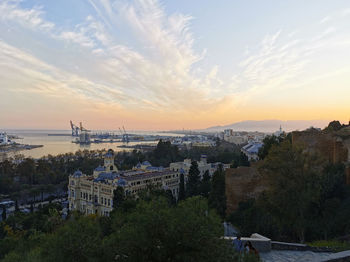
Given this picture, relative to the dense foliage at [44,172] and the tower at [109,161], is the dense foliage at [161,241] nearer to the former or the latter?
the dense foliage at [44,172]

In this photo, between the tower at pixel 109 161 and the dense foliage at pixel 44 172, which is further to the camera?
the dense foliage at pixel 44 172

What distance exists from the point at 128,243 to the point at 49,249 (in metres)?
1.34

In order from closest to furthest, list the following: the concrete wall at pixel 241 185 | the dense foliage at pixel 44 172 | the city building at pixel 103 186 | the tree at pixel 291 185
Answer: the tree at pixel 291 185 < the concrete wall at pixel 241 185 < the city building at pixel 103 186 < the dense foliage at pixel 44 172

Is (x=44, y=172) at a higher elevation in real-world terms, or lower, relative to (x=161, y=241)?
lower

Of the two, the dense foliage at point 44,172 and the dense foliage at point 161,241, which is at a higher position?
the dense foliage at point 161,241

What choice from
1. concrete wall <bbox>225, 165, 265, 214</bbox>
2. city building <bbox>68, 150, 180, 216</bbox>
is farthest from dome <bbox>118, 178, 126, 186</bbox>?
concrete wall <bbox>225, 165, 265, 214</bbox>

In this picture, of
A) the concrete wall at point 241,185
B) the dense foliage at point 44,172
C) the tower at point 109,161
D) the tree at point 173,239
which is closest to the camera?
the tree at point 173,239

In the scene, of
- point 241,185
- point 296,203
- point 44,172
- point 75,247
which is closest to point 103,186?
point 241,185

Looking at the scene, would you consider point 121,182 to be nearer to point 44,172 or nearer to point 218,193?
point 218,193

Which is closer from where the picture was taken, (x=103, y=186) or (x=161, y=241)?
(x=161, y=241)

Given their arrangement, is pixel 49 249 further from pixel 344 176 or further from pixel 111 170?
pixel 111 170

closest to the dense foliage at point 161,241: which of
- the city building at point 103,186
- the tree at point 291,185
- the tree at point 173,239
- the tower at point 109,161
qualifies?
the tree at point 173,239

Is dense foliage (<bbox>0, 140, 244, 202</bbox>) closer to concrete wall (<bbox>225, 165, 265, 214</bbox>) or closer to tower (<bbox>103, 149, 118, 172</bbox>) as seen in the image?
tower (<bbox>103, 149, 118, 172</bbox>)

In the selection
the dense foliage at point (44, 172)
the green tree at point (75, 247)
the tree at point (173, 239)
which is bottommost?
the dense foliage at point (44, 172)
